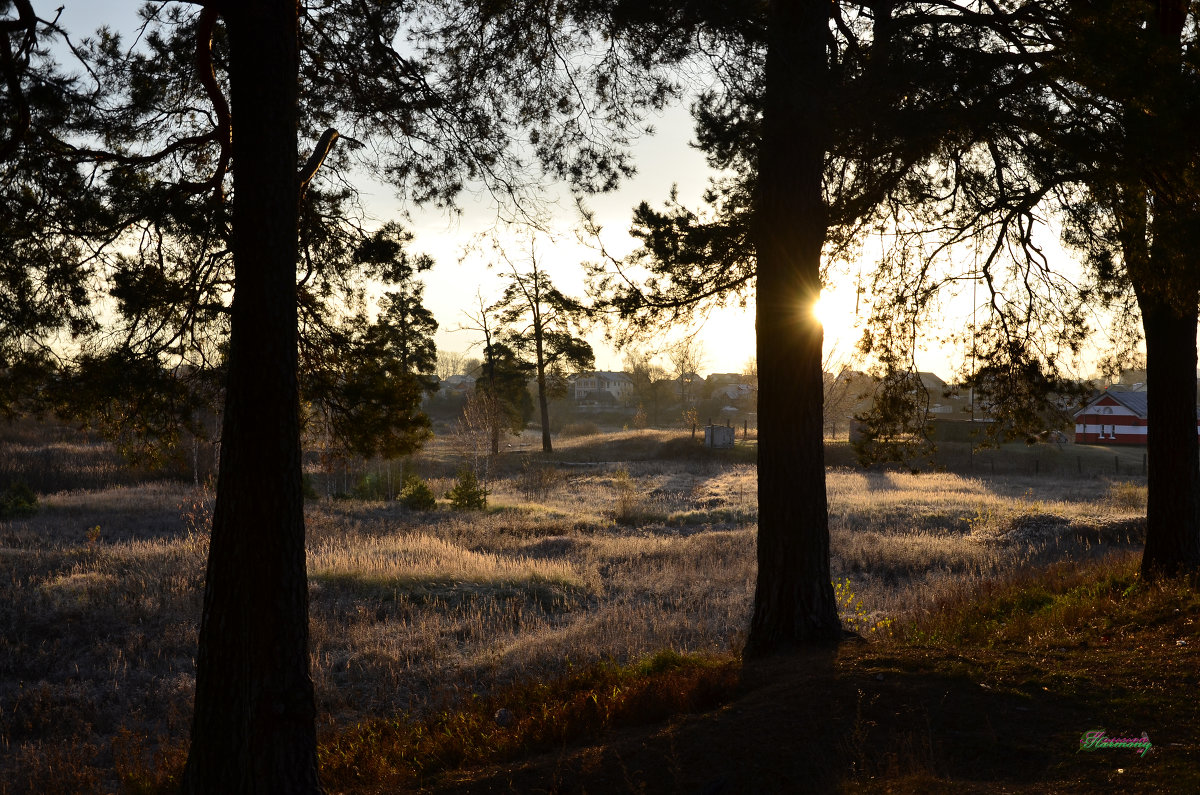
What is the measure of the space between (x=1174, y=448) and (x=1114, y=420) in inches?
1977

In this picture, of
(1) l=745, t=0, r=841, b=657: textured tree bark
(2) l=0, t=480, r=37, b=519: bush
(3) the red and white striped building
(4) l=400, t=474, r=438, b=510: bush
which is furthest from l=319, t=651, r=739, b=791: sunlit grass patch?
(3) the red and white striped building

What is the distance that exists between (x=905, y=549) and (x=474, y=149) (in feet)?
39.9

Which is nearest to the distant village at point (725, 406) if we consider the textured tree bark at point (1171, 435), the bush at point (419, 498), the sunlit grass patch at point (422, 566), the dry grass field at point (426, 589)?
the bush at point (419, 498)

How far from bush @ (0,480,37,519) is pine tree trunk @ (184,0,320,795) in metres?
19.5

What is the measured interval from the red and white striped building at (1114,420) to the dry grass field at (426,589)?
29.4 metres

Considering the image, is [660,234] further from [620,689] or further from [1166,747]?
[1166,747]

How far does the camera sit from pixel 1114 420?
51500 millimetres

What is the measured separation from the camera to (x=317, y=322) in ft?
26.6

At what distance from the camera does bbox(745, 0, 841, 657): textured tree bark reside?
6.82 meters

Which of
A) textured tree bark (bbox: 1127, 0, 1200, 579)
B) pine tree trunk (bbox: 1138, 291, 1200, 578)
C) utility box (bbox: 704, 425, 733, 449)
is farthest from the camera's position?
utility box (bbox: 704, 425, 733, 449)

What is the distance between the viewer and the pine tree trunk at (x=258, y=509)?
450 cm

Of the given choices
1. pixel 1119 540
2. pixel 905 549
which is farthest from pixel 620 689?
pixel 1119 540

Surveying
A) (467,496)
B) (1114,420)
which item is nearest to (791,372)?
(467,496)

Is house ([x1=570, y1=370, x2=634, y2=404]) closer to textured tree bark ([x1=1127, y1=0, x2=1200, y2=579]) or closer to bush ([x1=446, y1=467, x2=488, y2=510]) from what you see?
bush ([x1=446, y1=467, x2=488, y2=510])
